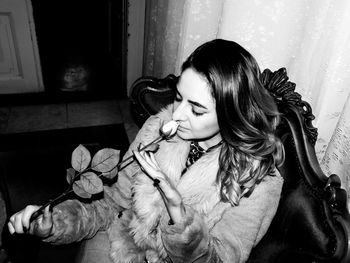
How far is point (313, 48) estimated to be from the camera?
3.61 ft

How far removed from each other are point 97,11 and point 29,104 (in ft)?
4.02

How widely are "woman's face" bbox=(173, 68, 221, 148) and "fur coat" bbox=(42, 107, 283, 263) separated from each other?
0.15m

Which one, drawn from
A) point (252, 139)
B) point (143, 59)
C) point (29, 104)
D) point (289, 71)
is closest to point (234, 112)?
point (252, 139)

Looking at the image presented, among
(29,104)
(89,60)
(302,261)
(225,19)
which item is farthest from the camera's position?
(89,60)

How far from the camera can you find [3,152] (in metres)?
1.36

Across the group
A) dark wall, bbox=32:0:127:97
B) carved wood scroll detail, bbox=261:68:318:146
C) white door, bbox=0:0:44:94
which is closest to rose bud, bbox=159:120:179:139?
carved wood scroll detail, bbox=261:68:318:146

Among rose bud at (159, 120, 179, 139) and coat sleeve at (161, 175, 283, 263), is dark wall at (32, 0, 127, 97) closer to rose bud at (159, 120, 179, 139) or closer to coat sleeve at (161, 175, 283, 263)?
rose bud at (159, 120, 179, 139)

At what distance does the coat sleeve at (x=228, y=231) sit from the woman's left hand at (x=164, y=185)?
3 cm

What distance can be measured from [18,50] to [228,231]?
114 inches

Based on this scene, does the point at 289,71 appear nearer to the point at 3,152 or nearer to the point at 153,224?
the point at 153,224

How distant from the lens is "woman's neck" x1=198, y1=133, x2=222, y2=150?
3.91 feet

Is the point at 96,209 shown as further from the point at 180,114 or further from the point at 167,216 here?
the point at 180,114

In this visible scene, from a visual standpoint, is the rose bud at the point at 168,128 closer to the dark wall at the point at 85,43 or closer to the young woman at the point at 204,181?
the young woman at the point at 204,181

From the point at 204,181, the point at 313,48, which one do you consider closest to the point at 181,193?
the point at 204,181
